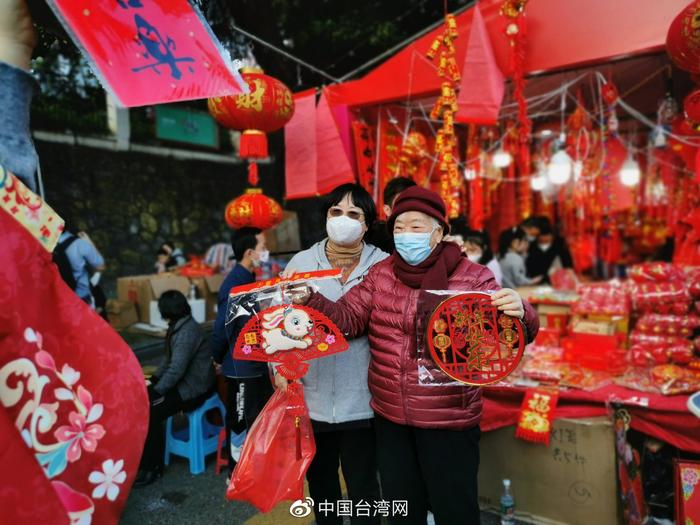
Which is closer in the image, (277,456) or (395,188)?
(277,456)

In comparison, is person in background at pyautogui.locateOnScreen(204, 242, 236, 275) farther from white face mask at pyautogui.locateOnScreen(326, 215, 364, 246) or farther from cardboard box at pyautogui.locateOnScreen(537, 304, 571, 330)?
white face mask at pyautogui.locateOnScreen(326, 215, 364, 246)

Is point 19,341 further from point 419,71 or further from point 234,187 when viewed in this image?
point 234,187

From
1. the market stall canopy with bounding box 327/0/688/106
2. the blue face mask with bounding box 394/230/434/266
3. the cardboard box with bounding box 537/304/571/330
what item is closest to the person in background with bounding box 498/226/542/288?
the cardboard box with bounding box 537/304/571/330

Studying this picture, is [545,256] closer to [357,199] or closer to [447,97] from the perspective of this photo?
[447,97]

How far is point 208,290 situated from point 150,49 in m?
7.61

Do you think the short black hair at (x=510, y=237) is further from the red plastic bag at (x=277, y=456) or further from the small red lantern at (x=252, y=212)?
the red plastic bag at (x=277, y=456)

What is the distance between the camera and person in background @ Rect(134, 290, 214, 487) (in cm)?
366

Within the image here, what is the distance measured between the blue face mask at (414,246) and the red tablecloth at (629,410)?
1.63m

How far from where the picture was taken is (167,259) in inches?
376

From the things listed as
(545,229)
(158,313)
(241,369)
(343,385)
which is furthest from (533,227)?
(158,313)

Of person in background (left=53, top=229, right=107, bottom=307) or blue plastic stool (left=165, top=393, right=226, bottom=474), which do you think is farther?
person in background (left=53, top=229, right=107, bottom=307)

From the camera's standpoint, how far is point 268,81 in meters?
3.71

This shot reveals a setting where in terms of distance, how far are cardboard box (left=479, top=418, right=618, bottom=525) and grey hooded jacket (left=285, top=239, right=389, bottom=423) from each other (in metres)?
1.38

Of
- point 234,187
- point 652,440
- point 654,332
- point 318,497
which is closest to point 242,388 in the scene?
point 318,497
